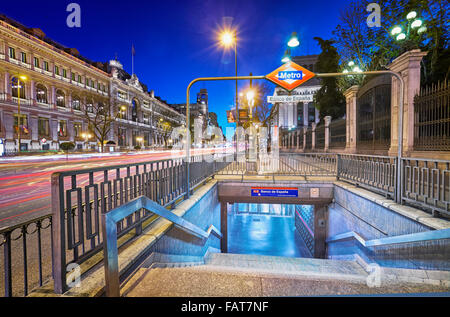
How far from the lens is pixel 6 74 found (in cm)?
3206

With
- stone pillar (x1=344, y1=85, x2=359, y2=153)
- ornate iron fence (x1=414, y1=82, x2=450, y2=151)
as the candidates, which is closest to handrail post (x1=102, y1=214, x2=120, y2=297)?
ornate iron fence (x1=414, y1=82, x2=450, y2=151)

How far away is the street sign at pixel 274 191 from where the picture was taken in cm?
923

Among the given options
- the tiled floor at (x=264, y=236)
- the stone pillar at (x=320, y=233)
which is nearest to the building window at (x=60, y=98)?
the tiled floor at (x=264, y=236)

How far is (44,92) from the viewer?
126 feet

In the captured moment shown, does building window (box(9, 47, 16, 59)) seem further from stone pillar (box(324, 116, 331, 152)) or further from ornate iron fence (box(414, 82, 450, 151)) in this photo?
ornate iron fence (box(414, 82, 450, 151))

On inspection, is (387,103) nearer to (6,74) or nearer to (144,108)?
(6,74)

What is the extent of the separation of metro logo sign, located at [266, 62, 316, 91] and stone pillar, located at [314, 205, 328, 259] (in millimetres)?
7045

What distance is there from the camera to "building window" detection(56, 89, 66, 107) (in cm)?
4153

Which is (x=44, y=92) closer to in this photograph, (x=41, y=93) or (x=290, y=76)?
(x=41, y=93)

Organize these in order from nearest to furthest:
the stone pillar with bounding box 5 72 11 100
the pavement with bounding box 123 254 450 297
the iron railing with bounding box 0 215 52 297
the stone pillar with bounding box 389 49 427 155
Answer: the iron railing with bounding box 0 215 52 297
the pavement with bounding box 123 254 450 297
the stone pillar with bounding box 389 49 427 155
the stone pillar with bounding box 5 72 11 100

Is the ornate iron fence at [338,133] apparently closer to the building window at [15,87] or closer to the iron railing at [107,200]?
the iron railing at [107,200]
